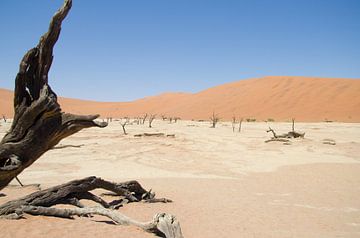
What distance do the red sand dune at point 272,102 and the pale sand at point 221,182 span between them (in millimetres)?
30152

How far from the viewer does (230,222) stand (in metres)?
7.11

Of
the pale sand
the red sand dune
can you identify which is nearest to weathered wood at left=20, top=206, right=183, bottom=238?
the pale sand

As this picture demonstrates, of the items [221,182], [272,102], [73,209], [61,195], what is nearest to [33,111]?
[73,209]

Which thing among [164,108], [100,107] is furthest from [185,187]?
[100,107]

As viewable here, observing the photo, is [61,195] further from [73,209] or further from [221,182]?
[221,182]

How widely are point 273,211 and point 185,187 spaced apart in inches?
122

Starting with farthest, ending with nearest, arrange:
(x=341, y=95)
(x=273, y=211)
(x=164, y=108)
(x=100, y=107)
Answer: (x=100, y=107) → (x=164, y=108) → (x=341, y=95) → (x=273, y=211)

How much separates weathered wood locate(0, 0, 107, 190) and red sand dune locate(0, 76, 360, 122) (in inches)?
1722

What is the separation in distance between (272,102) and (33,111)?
60.4 meters

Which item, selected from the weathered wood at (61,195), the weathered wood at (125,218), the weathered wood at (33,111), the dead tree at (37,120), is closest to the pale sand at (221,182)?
the weathered wood at (125,218)

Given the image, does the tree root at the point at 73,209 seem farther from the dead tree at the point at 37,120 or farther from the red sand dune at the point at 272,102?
the red sand dune at the point at 272,102

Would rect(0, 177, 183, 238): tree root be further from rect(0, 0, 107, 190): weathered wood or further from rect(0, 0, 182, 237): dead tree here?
rect(0, 0, 107, 190): weathered wood

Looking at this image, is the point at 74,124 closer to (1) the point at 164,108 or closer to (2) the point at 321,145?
(2) the point at 321,145

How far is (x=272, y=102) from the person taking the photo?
205ft
